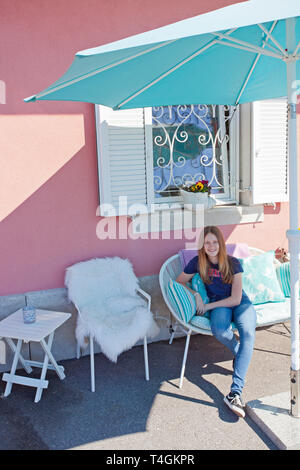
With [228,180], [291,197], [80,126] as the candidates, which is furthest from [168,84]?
[228,180]

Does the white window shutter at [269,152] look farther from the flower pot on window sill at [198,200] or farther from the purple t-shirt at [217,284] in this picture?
the purple t-shirt at [217,284]

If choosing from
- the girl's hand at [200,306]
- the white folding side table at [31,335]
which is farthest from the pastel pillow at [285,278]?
the white folding side table at [31,335]

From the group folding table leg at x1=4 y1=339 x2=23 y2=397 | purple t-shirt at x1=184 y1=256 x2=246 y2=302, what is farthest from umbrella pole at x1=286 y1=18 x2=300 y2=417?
folding table leg at x1=4 y1=339 x2=23 y2=397

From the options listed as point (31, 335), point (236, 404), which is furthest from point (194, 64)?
point (236, 404)

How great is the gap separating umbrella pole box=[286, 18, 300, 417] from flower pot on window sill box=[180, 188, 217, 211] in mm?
1503

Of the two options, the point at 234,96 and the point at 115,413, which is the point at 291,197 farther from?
the point at 115,413

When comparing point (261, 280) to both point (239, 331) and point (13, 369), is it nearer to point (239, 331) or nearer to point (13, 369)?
point (239, 331)

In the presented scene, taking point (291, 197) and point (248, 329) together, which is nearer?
point (291, 197)

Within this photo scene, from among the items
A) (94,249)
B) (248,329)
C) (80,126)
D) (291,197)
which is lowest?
(248,329)

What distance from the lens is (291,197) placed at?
2.94 m

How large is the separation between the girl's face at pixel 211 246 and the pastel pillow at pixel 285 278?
86cm

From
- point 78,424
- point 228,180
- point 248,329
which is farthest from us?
point 228,180
